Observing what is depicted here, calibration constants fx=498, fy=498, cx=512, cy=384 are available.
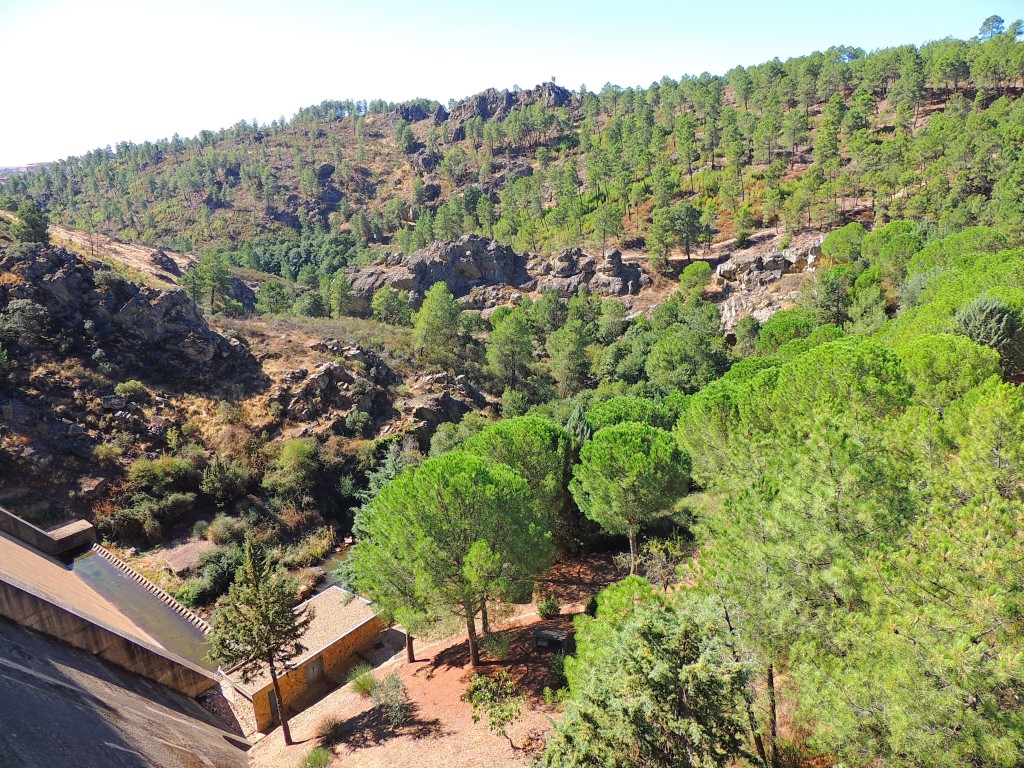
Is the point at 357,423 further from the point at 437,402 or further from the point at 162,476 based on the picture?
the point at 162,476

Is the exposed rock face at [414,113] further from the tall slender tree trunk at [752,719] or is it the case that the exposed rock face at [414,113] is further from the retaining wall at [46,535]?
the tall slender tree trunk at [752,719]

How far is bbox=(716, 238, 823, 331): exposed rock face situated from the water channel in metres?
52.0

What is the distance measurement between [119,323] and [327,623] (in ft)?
103

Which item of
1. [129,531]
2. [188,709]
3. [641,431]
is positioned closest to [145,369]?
[129,531]

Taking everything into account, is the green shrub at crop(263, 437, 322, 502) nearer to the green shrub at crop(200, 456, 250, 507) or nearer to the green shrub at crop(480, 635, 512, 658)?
the green shrub at crop(200, 456, 250, 507)

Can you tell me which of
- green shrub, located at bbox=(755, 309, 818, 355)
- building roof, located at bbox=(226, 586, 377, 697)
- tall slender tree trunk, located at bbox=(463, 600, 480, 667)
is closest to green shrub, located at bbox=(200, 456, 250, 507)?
building roof, located at bbox=(226, 586, 377, 697)

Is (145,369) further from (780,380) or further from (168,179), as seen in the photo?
(168,179)

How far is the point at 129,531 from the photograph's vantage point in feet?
91.9

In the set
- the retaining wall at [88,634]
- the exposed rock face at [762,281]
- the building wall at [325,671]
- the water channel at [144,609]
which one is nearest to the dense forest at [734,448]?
the water channel at [144,609]

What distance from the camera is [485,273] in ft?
251

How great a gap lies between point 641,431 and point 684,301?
48497mm

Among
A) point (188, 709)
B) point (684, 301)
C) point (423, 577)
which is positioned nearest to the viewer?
point (423, 577)

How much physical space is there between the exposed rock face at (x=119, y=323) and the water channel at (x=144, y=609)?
621 inches


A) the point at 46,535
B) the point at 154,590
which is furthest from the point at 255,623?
the point at 46,535
